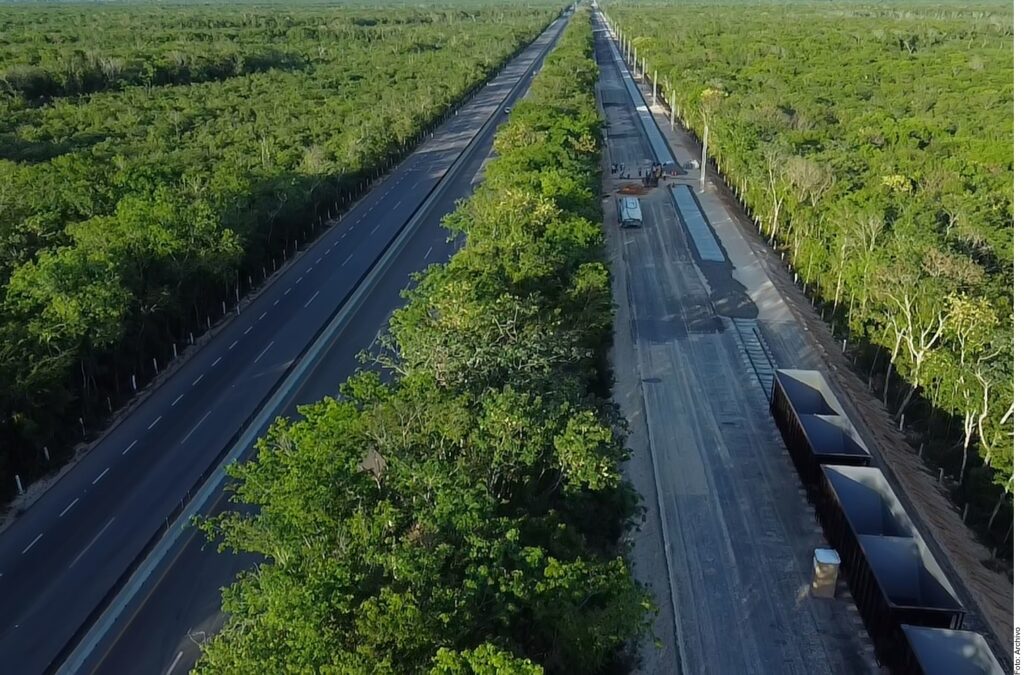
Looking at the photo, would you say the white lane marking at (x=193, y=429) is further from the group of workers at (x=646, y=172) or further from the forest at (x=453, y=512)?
the group of workers at (x=646, y=172)

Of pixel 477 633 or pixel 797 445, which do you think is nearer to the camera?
pixel 477 633

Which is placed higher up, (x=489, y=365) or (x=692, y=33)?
(x=692, y=33)

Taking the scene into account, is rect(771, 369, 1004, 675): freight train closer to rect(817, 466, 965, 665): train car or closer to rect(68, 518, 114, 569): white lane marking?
rect(817, 466, 965, 665): train car

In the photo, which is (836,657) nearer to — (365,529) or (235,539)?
(365,529)

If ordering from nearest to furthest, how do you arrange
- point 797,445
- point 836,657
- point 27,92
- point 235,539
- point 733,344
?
point 235,539 → point 836,657 → point 797,445 → point 733,344 → point 27,92

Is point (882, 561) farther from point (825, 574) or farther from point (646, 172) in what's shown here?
point (646, 172)

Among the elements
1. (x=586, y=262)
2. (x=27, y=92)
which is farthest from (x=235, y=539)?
(x=27, y=92)

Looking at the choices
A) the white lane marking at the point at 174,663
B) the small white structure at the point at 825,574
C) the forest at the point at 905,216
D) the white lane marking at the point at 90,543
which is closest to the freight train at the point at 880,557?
the small white structure at the point at 825,574
